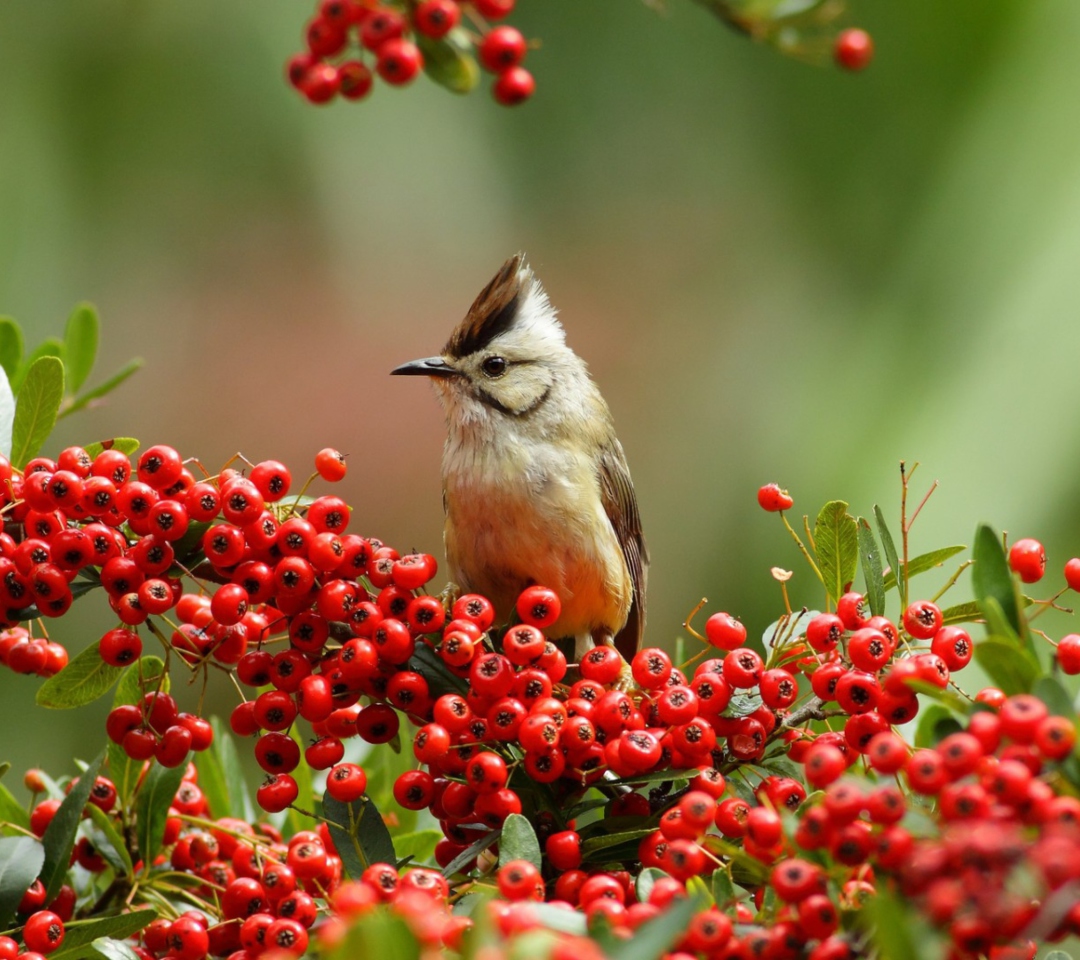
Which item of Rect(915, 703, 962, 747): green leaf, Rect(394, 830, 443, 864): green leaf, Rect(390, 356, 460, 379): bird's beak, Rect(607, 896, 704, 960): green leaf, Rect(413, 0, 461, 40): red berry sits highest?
Rect(413, 0, 461, 40): red berry

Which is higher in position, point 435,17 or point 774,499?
point 435,17

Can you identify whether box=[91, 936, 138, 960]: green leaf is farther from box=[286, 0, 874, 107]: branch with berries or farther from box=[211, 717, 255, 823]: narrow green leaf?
box=[286, 0, 874, 107]: branch with berries

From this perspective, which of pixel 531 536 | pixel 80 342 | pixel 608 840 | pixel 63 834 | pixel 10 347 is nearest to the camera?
pixel 608 840

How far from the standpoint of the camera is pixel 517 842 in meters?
1.42

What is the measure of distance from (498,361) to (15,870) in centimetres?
Result: 214

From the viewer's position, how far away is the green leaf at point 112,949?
1.50 metres

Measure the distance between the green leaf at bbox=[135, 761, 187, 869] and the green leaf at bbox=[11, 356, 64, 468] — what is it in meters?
0.52

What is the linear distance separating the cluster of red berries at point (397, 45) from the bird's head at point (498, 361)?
1.21 meters

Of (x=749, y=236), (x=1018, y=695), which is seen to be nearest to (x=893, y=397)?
(x=749, y=236)

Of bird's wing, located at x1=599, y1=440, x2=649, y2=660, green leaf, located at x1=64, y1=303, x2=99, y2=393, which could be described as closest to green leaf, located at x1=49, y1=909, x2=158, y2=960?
green leaf, located at x1=64, y1=303, x2=99, y2=393

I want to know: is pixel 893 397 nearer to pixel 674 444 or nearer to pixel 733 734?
pixel 674 444

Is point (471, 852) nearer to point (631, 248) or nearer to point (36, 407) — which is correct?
point (36, 407)

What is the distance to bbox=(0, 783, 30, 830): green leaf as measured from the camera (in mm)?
1928

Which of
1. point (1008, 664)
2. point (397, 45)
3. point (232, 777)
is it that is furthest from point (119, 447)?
point (1008, 664)
